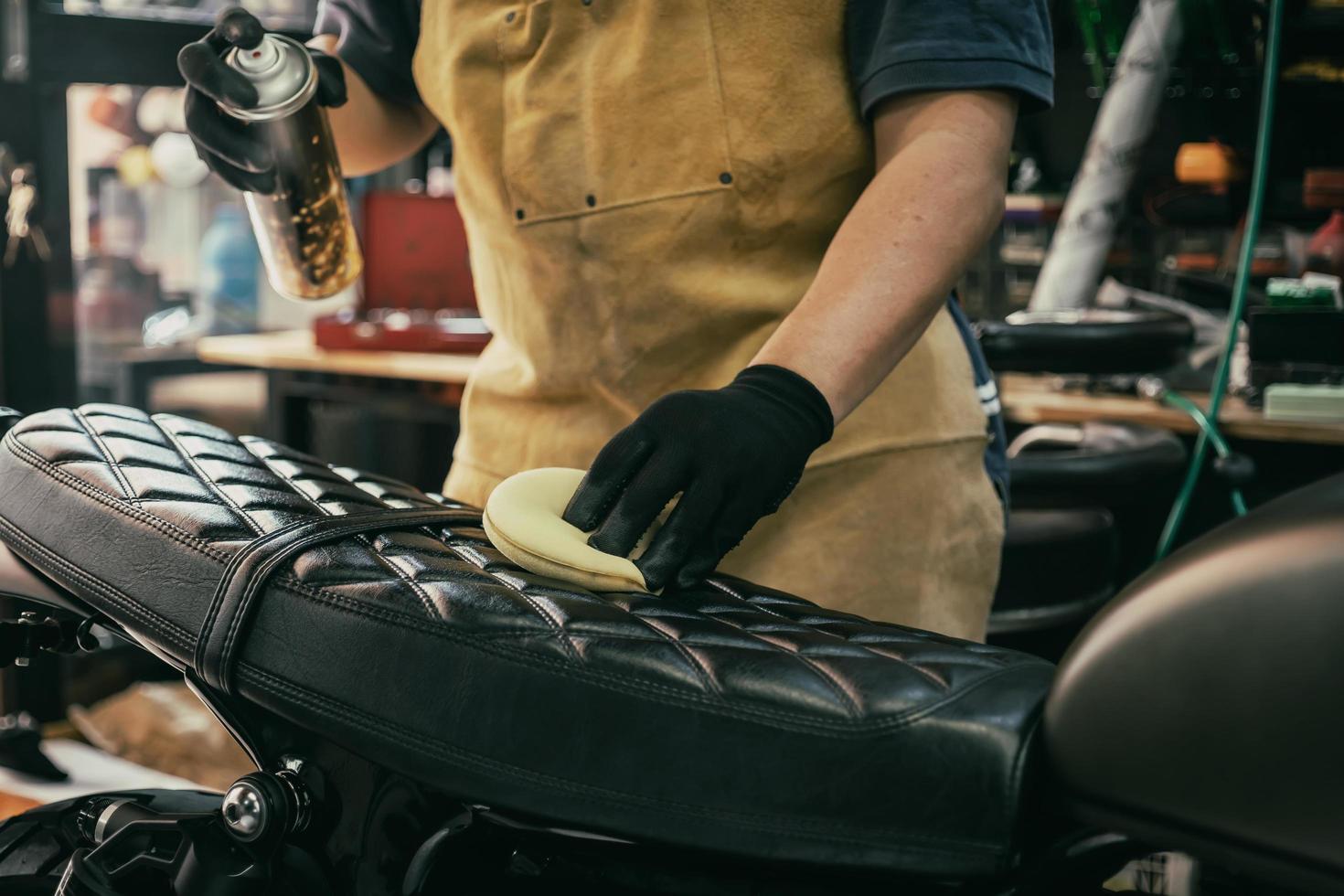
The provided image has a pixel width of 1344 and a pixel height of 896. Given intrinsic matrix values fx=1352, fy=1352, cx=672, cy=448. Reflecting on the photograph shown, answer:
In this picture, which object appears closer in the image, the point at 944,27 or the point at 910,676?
the point at 910,676

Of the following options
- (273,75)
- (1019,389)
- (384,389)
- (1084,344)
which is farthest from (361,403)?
(273,75)

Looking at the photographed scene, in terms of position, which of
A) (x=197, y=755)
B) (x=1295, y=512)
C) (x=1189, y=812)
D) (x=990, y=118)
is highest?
(x=990, y=118)

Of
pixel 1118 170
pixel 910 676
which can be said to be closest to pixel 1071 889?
pixel 910 676

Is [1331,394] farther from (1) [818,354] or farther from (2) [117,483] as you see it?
(2) [117,483]

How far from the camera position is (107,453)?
2.65 feet

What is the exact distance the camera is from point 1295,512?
1.57ft

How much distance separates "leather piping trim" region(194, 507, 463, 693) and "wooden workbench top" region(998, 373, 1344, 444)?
166 cm

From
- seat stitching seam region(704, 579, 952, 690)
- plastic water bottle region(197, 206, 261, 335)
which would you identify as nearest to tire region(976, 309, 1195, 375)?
seat stitching seam region(704, 579, 952, 690)

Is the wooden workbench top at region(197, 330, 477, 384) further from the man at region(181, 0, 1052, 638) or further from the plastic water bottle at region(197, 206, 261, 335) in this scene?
the man at region(181, 0, 1052, 638)

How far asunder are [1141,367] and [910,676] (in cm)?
159

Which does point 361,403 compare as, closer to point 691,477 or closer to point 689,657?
point 691,477

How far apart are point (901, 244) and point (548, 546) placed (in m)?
0.36

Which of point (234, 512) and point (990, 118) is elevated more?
point (990, 118)

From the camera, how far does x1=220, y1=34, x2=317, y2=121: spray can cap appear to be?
40.9 inches
